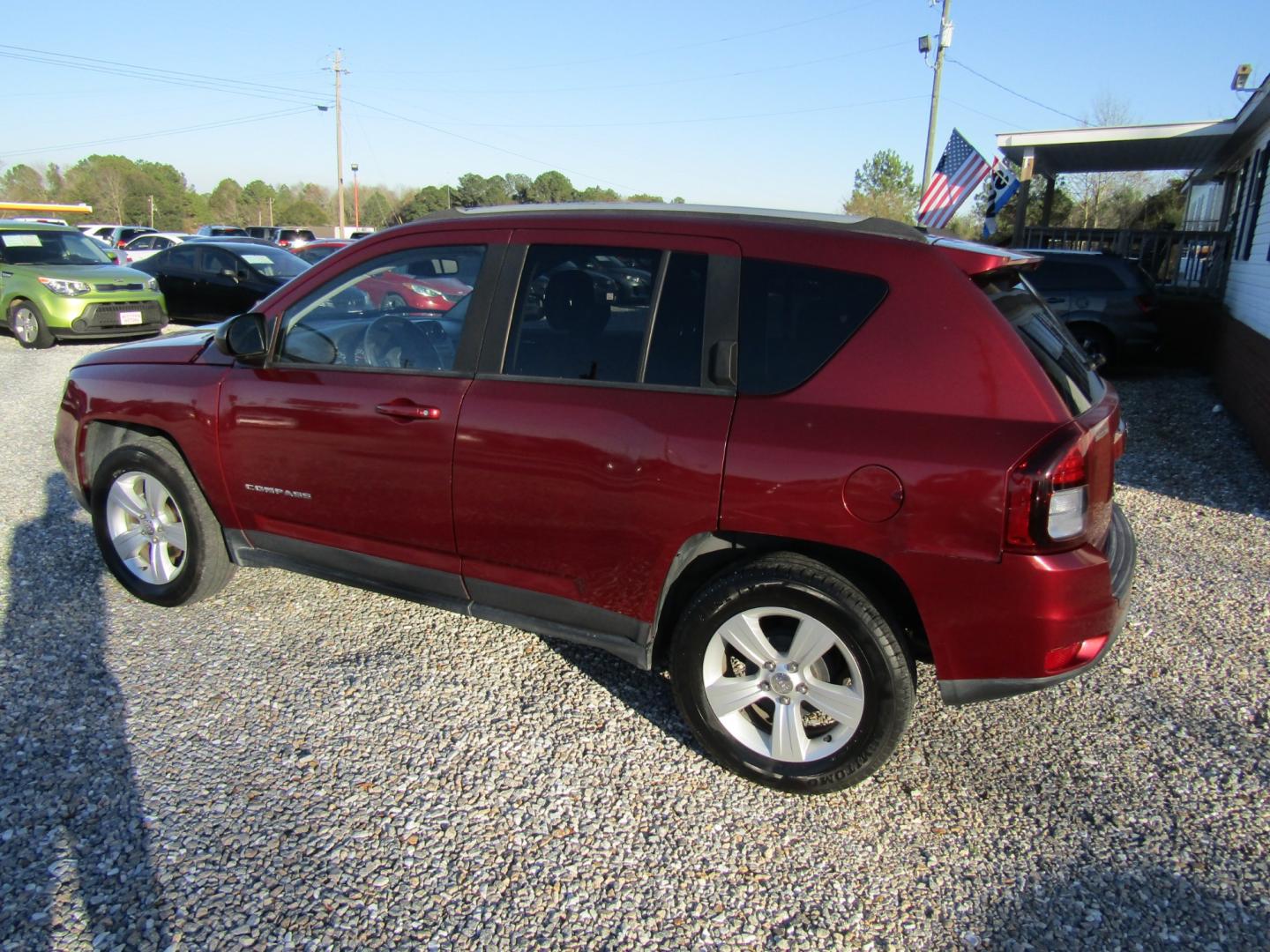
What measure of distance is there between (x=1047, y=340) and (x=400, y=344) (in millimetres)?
2427

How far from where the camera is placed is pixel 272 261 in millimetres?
14312

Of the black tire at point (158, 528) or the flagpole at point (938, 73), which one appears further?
the flagpole at point (938, 73)

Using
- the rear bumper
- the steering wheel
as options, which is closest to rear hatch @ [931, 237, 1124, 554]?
the rear bumper

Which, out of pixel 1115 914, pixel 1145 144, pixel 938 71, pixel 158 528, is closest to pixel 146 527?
pixel 158 528

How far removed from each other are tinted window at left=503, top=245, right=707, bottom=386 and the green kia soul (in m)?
11.5

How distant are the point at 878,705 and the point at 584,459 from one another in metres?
1.25

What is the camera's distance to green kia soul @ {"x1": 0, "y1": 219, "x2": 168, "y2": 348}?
11953 millimetres

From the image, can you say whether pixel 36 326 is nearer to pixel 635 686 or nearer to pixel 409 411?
pixel 409 411

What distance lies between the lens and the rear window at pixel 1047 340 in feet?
8.87

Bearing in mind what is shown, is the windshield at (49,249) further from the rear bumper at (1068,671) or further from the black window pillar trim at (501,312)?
the rear bumper at (1068,671)

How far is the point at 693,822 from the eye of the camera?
110 inches

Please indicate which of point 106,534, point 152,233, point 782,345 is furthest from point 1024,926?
point 152,233

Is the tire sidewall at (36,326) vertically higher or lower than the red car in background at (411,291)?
lower

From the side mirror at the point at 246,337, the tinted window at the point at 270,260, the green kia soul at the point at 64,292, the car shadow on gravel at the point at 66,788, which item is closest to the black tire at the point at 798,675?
the car shadow on gravel at the point at 66,788
